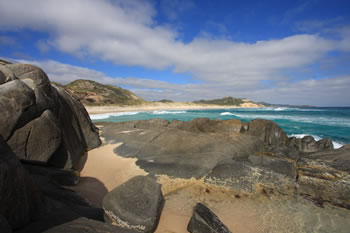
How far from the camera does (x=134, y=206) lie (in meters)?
3.41

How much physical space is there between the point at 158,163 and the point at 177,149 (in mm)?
990

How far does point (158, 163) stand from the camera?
634 cm

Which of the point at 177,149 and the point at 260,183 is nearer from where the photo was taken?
the point at 260,183

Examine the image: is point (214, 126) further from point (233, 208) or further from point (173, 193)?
point (233, 208)

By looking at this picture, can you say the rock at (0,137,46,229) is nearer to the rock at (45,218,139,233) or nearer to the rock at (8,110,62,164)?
the rock at (45,218,139,233)

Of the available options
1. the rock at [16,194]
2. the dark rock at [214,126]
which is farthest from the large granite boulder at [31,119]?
the dark rock at [214,126]

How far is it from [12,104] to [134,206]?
4030mm

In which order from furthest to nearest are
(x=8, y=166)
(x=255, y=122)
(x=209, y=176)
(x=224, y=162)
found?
(x=255, y=122), (x=224, y=162), (x=209, y=176), (x=8, y=166)

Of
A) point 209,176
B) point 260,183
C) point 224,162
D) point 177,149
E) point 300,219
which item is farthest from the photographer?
point 177,149

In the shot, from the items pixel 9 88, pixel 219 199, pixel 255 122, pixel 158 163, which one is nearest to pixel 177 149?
pixel 158 163

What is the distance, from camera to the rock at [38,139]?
4.24 m

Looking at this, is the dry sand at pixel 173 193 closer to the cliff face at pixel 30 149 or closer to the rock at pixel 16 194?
the cliff face at pixel 30 149

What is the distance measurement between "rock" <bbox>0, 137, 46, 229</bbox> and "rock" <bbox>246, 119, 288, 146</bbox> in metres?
10.5

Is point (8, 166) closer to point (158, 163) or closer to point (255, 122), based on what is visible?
point (158, 163)
